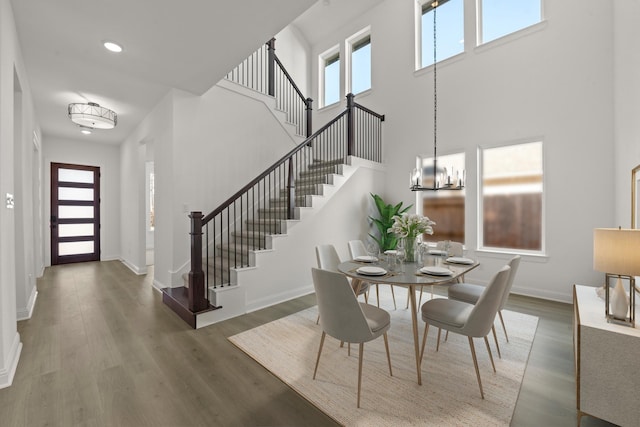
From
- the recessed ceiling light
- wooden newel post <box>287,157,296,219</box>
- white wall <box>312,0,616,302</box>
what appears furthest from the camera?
wooden newel post <box>287,157,296,219</box>

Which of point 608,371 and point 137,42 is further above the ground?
point 137,42

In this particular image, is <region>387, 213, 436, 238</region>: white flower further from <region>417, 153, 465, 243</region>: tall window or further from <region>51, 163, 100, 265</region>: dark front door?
<region>51, 163, 100, 265</region>: dark front door

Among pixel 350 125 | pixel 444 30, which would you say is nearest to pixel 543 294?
pixel 350 125

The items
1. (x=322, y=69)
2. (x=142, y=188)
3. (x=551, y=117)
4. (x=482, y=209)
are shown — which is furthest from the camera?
(x=322, y=69)

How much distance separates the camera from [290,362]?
233 centimetres

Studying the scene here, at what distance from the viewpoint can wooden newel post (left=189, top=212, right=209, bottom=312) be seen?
3.10 metres

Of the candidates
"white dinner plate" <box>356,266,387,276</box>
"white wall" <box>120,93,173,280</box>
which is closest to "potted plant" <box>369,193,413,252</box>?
"white dinner plate" <box>356,266,387,276</box>

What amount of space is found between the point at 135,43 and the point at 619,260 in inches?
174

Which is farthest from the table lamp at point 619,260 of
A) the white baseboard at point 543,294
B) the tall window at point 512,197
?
the tall window at point 512,197

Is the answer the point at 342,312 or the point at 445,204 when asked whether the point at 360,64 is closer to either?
the point at 445,204

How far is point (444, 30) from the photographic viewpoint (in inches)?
205

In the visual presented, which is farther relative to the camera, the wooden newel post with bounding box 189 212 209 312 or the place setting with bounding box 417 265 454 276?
the wooden newel post with bounding box 189 212 209 312

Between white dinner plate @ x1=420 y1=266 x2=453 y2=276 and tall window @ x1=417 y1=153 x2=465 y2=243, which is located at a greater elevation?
tall window @ x1=417 y1=153 x2=465 y2=243

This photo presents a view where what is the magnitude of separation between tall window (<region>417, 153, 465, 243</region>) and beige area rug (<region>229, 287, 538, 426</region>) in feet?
7.21
